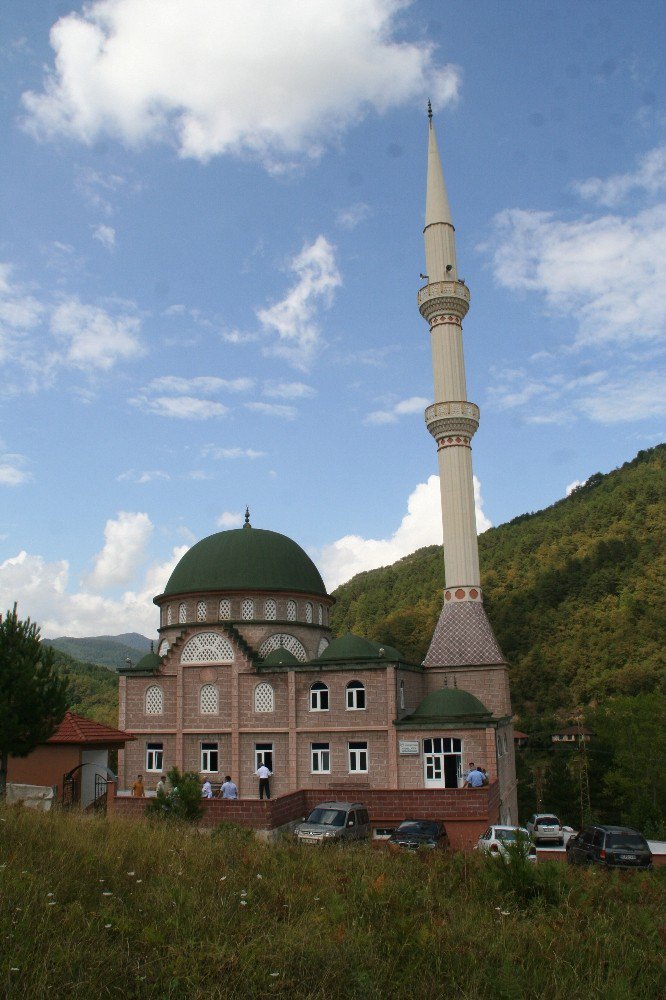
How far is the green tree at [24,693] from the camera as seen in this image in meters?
A: 18.8

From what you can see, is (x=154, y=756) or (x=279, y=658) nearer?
(x=279, y=658)

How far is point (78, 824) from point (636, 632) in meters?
63.6

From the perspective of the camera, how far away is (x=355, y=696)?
1148 inches

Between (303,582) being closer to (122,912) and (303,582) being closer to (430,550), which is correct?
(122,912)

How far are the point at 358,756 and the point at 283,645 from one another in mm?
6737

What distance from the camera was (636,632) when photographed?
223 feet

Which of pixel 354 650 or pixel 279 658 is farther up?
pixel 354 650

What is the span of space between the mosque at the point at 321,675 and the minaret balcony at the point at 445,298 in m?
0.07

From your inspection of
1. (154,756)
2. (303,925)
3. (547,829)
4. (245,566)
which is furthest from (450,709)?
(303,925)

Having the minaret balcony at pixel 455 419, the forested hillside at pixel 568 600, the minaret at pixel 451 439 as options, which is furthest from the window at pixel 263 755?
the forested hillside at pixel 568 600

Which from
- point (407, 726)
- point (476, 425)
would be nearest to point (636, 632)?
point (476, 425)

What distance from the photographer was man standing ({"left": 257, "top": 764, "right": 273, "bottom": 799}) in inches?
1080

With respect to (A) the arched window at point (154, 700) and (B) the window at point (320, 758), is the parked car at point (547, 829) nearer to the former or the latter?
(B) the window at point (320, 758)

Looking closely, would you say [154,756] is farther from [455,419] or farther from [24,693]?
[455,419]
